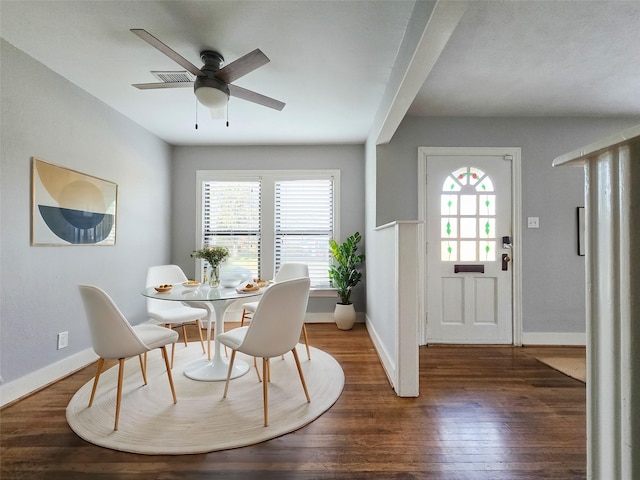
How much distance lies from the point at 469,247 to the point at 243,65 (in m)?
2.76

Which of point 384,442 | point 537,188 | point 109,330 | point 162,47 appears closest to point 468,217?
point 537,188

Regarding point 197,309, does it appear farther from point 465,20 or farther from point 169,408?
point 465,20

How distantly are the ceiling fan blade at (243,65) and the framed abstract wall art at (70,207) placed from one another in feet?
5.28

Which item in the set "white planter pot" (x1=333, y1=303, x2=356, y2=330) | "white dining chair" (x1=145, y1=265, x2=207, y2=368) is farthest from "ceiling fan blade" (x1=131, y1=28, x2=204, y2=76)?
"white planter pot" (x1=333, y1=303, x2=356, y2=330)

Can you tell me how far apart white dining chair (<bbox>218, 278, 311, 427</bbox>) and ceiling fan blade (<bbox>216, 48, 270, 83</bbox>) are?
4.32ft

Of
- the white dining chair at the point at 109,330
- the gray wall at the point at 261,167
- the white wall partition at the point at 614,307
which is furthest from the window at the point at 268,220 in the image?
the white wall partition at the point at 614,307

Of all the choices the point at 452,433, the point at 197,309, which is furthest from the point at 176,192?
the point at 452,433

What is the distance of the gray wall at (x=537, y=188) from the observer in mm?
3127

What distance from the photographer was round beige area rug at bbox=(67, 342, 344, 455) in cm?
161

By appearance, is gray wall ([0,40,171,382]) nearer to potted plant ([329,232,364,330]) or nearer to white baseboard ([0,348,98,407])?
white baseboard ([0,348,98,407])

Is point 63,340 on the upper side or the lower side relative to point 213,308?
lower

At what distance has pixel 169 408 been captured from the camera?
1.90m

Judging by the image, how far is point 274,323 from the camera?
1.77m

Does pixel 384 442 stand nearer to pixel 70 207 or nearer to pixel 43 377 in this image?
pixel 43 377
